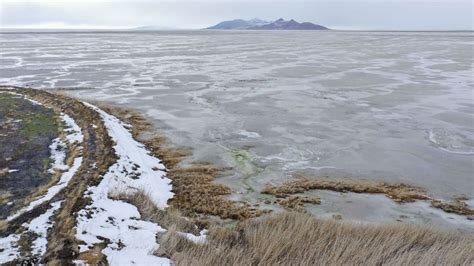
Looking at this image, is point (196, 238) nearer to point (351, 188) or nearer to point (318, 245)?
point (318, 245)

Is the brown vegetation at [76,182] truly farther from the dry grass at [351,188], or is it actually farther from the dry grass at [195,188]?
the dry grass at [351,188]

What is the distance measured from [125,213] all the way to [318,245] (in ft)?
9.80

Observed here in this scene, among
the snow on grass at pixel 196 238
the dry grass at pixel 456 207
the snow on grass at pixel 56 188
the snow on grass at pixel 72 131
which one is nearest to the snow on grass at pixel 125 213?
the snow on grass at pixel 196 238

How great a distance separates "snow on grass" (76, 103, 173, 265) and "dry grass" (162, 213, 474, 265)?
1.15 feet

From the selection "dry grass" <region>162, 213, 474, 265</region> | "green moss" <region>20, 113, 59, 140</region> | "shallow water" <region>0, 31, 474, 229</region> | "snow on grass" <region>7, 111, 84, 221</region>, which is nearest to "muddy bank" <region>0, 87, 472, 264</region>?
"snow on grass" <region>7, 111, 84, 221</region>

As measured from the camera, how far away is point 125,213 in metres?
6.89

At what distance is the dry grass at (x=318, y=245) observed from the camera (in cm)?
553

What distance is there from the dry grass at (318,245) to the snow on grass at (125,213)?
0.35 m

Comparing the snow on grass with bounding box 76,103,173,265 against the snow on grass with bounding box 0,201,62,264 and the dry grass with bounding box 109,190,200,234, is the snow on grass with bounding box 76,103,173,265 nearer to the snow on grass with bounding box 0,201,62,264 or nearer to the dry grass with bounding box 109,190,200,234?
the dry grass with bounding box 109,190,200,234

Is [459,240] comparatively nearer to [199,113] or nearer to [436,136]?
[436,136]

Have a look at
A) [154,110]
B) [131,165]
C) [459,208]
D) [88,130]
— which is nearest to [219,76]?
[154,110]

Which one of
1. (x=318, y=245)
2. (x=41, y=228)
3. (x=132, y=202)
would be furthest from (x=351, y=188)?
(x=41, y=228)

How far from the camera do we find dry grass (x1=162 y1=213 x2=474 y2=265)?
18.1ft

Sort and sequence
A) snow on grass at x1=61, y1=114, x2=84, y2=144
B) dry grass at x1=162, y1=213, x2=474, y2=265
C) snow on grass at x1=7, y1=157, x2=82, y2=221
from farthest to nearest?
snow on grass at x1=61, y1=114, x2=84, y2=144
snow on grass at x1=7, y1=157, x2=82, y2=221
dry grass at x1=162, y1=213, x2=474, y2=265
